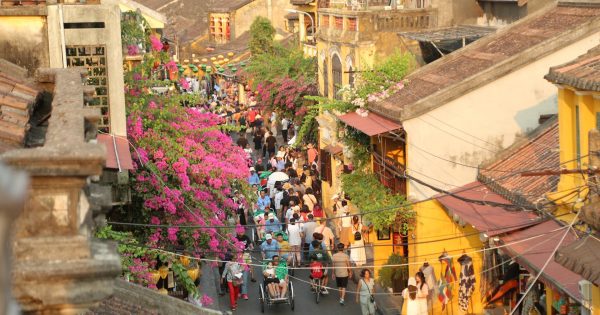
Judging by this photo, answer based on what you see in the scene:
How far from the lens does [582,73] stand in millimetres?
16438

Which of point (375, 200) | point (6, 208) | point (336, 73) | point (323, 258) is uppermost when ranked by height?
point (6, 208)

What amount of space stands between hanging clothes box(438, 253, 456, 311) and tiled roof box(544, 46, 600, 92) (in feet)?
20.3

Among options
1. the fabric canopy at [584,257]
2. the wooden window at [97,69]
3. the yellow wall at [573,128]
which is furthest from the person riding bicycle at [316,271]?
the fabric canopy at [584,257]

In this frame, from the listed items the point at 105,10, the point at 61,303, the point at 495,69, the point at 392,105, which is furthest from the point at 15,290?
the point at 392,105

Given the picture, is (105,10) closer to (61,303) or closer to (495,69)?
(495,69)

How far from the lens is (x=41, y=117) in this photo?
375 inches

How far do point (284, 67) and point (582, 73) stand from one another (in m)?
Result: 26.3

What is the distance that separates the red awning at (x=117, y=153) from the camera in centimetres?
1487

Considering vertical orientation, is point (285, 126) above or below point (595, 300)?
below

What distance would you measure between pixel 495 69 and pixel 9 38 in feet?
38.5

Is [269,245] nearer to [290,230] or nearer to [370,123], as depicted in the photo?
[290,230]

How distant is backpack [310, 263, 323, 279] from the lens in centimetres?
2452

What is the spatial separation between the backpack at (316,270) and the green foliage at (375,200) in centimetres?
139

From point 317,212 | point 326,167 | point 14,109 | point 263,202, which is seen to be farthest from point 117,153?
point 326,167
